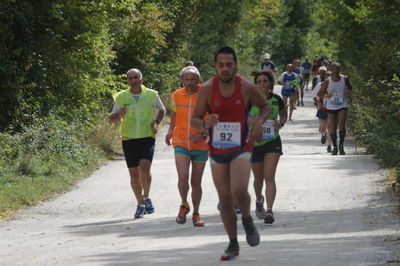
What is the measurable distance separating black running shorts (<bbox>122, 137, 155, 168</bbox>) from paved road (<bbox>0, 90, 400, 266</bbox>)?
77cm

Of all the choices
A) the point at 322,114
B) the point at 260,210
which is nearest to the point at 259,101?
the point at 260,210

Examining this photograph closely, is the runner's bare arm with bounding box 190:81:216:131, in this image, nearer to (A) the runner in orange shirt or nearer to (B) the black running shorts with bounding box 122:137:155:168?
(A) the runner in orange shirt

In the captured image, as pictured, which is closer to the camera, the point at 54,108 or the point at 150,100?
the point at 150,100

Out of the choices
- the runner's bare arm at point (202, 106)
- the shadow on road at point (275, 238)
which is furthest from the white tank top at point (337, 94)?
the runner's bare arm at point (202, 106)

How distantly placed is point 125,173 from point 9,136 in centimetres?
224

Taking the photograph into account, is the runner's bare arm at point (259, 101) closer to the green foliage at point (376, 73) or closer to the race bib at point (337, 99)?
the green foliage at point (376, 73)

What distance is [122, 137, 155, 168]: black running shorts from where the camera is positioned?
13.4 metres

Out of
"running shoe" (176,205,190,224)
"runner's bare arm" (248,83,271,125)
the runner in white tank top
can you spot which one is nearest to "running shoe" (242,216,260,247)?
"runner's bare arm" (248,83,271,125)

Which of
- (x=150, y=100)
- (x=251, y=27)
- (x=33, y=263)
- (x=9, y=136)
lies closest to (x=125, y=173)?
(x=9, y=136)

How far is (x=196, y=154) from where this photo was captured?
12219 millimetres

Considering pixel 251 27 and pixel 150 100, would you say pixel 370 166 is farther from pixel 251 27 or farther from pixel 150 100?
pixel 251 27

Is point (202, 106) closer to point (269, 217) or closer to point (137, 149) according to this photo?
point (269, 217)

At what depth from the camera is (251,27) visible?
2645 inches

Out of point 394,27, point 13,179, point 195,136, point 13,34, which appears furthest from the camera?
point 394,27
